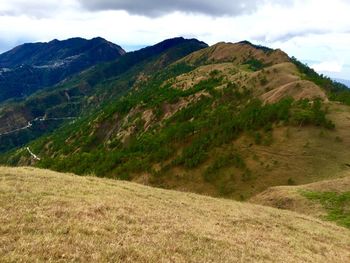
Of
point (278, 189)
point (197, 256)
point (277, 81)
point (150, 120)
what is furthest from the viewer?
point (150, 120)

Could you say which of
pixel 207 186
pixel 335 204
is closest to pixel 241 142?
pixel 207 186

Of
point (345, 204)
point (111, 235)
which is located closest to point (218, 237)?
point (111, 235)

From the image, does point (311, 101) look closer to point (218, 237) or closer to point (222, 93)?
point (222, 93)

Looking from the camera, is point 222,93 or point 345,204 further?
point 222,93

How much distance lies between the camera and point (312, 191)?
38.9 meters

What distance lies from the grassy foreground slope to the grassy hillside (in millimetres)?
4507

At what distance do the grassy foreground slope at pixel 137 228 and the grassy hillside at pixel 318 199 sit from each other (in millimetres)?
4507

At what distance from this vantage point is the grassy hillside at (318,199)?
33688 mm

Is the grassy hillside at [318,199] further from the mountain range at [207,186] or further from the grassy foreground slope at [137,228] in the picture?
the grassy foreground slope at [137,228]

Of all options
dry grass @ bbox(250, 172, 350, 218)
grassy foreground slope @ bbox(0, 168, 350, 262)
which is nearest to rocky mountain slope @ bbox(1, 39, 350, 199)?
dry grass @ bbox(250, 172, 350, 218)

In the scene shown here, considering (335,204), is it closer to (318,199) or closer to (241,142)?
(318,199)

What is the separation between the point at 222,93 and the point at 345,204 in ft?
211

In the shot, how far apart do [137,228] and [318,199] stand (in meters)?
23.7

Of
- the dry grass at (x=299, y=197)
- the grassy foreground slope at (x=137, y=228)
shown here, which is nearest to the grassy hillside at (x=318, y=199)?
the dry grass at (x=299, y=197)
